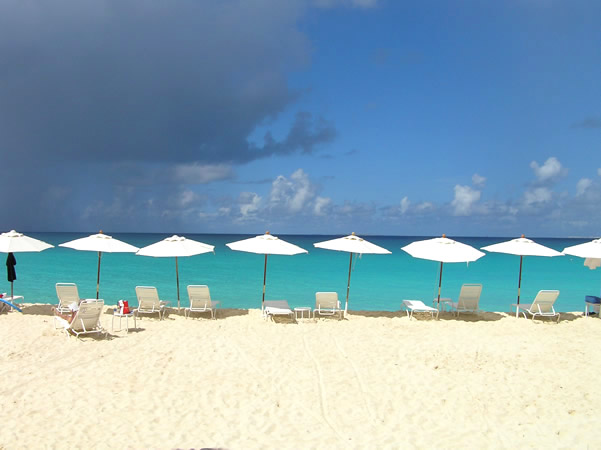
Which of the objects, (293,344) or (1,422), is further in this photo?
(293,344)

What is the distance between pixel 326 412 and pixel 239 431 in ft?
3.69

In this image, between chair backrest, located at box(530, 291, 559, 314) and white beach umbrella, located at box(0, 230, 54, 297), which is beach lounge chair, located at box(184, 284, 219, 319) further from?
chair backrest, located at box(530, 291, 559, 314)

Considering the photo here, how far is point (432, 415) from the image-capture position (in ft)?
16.5

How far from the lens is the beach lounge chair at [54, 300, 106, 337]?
25.7ft

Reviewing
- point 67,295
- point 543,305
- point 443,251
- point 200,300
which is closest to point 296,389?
point 200,300

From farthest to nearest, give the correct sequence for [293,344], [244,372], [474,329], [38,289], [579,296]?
[579,296] < [38,289] < [474,329] < [293,344] < [244,372]

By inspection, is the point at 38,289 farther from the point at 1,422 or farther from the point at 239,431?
the point at 239,431

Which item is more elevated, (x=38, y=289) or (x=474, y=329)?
(x=474, y=329)

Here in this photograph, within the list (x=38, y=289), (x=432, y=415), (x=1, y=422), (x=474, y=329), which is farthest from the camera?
(x=38, y=289)

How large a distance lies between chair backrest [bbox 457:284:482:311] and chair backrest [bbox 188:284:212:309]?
6.36m

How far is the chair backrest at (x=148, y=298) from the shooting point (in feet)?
32.3

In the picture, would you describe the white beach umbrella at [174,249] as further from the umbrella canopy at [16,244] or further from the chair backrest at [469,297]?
the chair backrest at [469,297]

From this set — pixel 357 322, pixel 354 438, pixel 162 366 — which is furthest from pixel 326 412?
pixel 357 322

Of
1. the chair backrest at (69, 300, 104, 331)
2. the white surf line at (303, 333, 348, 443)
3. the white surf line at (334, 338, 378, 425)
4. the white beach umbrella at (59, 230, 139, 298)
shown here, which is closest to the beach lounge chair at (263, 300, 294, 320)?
the white surf line at (334, 338, 378, 425)
